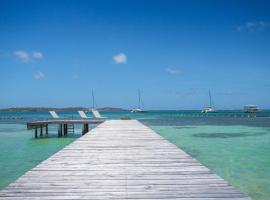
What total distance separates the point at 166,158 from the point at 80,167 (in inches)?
73.9

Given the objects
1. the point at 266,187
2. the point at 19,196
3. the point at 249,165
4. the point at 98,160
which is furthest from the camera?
the point at 249,165

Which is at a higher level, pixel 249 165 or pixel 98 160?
pixel 98 160

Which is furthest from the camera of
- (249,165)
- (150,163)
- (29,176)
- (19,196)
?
(249,165)

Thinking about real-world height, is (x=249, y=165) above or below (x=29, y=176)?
below

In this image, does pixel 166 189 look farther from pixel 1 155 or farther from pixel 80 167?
pixel 1 155

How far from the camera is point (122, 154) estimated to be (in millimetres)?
7238

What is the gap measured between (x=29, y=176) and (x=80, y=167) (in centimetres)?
108

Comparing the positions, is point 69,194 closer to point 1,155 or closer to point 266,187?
point 266,187

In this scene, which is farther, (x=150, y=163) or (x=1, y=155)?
(x=1, y=155)

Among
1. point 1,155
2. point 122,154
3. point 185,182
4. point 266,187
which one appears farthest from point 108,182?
point 1,155

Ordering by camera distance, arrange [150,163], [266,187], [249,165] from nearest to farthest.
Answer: [150,163]
[266,187]
[249,165]

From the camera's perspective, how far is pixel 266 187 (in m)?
8.30

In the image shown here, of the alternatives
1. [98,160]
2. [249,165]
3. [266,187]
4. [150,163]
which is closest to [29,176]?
[98,160]

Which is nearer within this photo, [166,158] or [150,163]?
[150,163]
